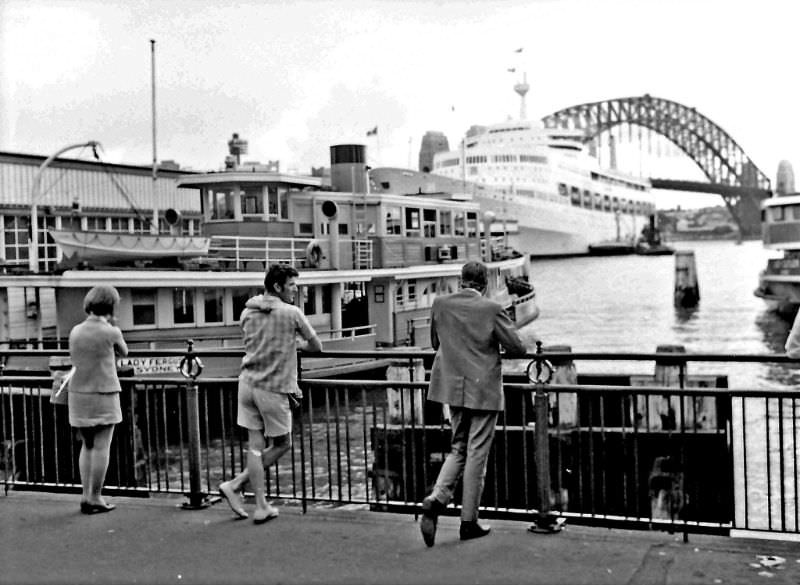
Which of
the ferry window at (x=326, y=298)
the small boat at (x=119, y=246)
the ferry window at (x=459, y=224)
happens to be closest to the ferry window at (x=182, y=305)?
the small boat at (x=119, y=246)

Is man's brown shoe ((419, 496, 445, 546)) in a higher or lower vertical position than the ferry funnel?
lower

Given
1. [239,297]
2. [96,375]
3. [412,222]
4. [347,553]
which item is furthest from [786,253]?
[347,553]

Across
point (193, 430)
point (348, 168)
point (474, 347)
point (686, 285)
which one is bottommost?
point (686, 285)

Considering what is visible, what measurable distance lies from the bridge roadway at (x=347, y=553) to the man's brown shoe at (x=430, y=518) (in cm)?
10

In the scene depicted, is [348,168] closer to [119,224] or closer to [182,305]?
[182,305]

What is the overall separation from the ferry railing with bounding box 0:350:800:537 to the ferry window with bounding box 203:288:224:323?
3486 mm

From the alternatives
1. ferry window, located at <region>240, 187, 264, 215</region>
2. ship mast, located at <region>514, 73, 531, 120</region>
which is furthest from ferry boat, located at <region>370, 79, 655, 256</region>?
ferry window, located at <region>240, 187, 264, 215</region>

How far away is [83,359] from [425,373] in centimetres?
489

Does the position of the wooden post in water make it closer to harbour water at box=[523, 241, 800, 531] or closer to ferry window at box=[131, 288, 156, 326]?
harbour water at box=[523, 241, 800, 531]

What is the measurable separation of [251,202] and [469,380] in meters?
21.1

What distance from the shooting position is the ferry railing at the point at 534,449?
7.50 metres

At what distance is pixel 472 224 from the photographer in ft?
122

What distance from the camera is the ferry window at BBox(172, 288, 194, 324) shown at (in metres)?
22.3

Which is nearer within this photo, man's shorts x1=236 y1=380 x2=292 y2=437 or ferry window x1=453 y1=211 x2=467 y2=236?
man's shorts x1=236 y1=380 x2=292 y2=437
